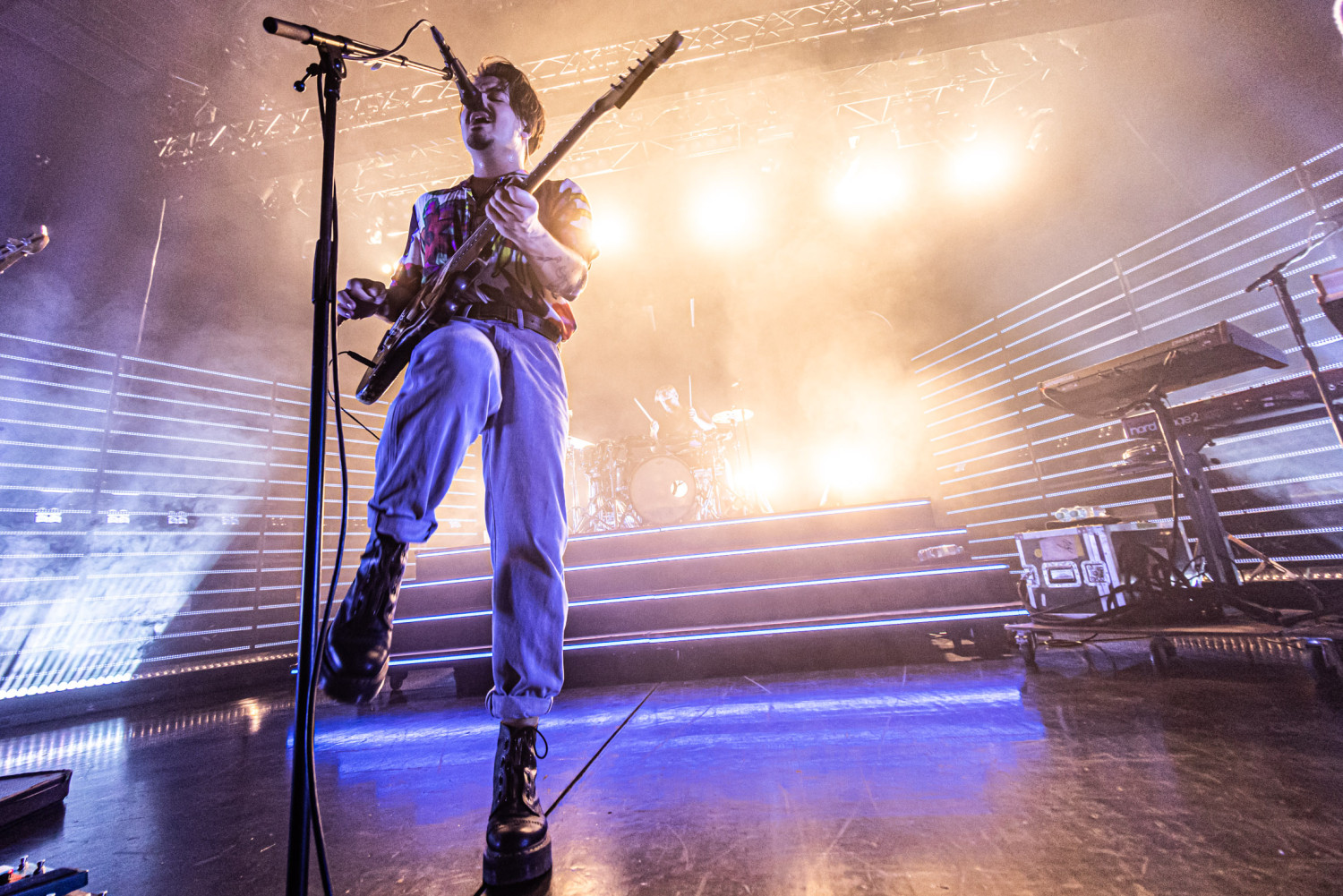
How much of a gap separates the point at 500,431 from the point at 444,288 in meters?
0.46

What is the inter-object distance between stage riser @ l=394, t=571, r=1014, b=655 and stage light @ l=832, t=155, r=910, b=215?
6202mm

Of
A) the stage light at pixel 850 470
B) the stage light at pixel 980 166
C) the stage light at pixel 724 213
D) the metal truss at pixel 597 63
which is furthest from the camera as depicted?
the stage light at pixel 850 470

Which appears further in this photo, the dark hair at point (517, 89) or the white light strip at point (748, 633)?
the white light strip at point (748, 633)

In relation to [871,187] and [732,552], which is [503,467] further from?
[871,187]

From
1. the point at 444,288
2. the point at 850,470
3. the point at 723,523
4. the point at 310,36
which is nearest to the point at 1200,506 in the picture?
the point at 723,523

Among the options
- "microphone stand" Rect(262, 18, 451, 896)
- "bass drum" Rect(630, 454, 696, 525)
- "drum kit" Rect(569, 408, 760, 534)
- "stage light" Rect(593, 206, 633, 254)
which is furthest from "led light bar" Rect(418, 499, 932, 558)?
"stage light" Rect(593, 206, 633, 254)

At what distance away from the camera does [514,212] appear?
120 cm

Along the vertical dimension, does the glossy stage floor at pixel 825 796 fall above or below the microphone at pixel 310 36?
below

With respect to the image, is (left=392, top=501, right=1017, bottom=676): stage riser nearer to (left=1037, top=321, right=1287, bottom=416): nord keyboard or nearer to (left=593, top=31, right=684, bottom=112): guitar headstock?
(left=1037, top=321, right=1287, bottom=416): nord keyboard

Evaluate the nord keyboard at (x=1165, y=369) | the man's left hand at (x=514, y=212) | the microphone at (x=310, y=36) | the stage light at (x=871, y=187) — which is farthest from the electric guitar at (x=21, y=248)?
the stage light at (x=871, y=187)

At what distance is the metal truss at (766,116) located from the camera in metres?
5.76

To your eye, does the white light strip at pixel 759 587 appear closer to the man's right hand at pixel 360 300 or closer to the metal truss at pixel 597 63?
the man's right hand at pixel 360 300

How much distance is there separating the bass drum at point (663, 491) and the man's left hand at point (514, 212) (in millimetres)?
5652

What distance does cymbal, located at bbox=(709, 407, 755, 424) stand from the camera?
7.54 metres
